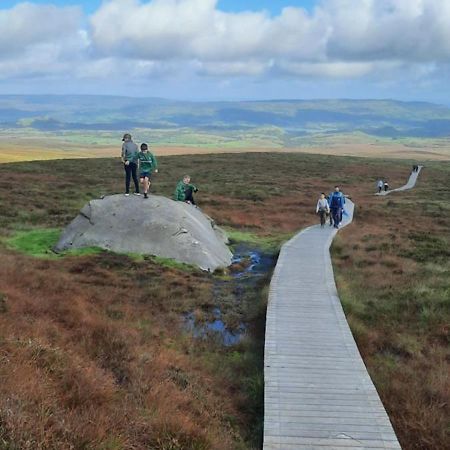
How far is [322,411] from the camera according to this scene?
1020 centimetres

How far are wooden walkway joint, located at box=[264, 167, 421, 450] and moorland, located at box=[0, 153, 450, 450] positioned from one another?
0.61 meters

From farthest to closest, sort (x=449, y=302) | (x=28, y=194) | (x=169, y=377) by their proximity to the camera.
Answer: (x=28, y=194) < (x=449, y=302) < (x=169, y=377)

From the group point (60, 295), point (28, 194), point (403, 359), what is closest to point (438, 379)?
point (403, 359)

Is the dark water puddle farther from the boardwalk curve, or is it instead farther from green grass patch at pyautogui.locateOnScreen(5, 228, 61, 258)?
A: the boardwalk curve

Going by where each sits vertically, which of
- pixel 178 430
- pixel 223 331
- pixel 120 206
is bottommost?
pixel 223 331

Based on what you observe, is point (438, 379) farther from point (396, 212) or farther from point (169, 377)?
point (396, 212)

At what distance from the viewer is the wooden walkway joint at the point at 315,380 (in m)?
9.34

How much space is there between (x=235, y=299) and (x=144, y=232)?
23.7 feet

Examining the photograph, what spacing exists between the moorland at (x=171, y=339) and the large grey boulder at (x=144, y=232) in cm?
99

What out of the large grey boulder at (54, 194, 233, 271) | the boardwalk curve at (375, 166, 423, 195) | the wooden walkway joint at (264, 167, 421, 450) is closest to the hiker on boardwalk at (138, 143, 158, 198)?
the large grey boulder at (54, 194, 233, 271)

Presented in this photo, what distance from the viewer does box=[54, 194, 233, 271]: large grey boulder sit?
2488 cm

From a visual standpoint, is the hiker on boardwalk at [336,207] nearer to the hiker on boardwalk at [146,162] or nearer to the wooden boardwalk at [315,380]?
the hiker on boardwalk at [146,162]

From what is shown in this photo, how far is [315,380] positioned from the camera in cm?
1156

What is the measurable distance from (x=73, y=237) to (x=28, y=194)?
20.8 m
